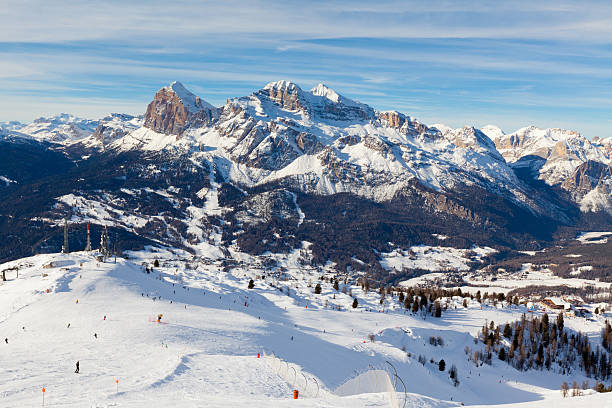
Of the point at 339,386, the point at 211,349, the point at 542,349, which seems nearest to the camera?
the point at 339,386

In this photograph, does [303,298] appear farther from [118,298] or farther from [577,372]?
[577,372]

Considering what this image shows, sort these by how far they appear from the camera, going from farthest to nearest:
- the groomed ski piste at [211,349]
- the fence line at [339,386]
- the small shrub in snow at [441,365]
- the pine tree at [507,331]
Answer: the pine tree at [507,331] → the small shrub in snow at [441,365] → the fence line at [339,386] → the groomed ski piste at [211,349]

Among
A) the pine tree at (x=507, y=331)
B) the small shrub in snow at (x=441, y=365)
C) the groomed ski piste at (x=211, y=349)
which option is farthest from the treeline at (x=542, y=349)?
the small shrub in snow at (x=441, y=365)

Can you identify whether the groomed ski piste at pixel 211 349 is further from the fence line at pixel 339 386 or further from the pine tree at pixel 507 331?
the pine tree at pixel 507 331

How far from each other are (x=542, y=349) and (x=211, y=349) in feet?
444

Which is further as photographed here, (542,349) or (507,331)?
(507,331)

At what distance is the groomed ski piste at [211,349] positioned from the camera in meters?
49.2

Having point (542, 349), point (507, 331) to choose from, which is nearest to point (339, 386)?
point (542, 349)

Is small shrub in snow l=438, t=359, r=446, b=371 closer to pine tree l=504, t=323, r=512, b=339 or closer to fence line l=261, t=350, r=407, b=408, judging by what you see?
fence line l=261, t=350, r=407, b=408

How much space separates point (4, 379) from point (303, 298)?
5722 inches

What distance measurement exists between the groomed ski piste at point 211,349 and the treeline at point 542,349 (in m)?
5.14

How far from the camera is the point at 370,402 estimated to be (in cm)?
4528

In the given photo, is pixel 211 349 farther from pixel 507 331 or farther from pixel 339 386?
pixel 507 331

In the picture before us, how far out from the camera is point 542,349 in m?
159
